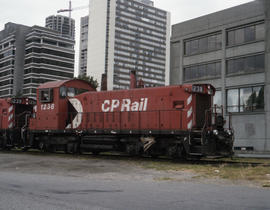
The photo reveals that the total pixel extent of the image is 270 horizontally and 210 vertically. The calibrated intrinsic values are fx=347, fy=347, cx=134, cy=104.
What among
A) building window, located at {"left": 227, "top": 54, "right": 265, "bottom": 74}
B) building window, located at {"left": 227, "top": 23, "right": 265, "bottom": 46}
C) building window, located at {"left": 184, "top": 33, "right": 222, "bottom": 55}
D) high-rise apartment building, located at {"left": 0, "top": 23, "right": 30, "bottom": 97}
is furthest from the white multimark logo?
high-rise apartment building, located at {"left": 0, "top": 23, "right": 30, "bottom": 97}

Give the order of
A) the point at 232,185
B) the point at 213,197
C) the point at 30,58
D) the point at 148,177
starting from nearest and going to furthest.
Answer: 1. the point at 213,197
2. the point at 232,185
3. the point at 148,177
4. the point at 30,58

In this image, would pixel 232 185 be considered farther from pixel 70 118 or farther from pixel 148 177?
pixel 70 118

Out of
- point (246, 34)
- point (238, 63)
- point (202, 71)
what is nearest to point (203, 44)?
point (202, 71)

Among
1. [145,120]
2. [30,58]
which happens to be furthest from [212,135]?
[30,58]

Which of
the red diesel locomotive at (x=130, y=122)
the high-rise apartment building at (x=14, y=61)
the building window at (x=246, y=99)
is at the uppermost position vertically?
the high-rise apartment building at (x=14, y=61)

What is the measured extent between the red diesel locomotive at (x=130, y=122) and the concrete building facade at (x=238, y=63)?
706 inches

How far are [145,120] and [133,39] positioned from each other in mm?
179143

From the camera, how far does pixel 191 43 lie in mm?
43125

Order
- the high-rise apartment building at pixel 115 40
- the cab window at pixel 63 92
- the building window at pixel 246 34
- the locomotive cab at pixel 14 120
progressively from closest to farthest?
the cab window at pixel 63 92, the locomotive cab at pixel 14 120, the building window at pixel 246 34, the high-rise apartment building at pixel 115 40

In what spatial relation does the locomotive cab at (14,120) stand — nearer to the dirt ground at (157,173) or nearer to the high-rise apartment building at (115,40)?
the dirt ground at (157,173)

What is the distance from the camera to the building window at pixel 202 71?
40.2 metres

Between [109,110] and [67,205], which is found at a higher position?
[109,110]

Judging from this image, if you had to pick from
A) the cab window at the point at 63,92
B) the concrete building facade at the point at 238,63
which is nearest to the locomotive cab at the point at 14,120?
the cab window at the point at 63,92

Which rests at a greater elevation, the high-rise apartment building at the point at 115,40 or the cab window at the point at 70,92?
the high-rise apartment building at the point at 115,40
